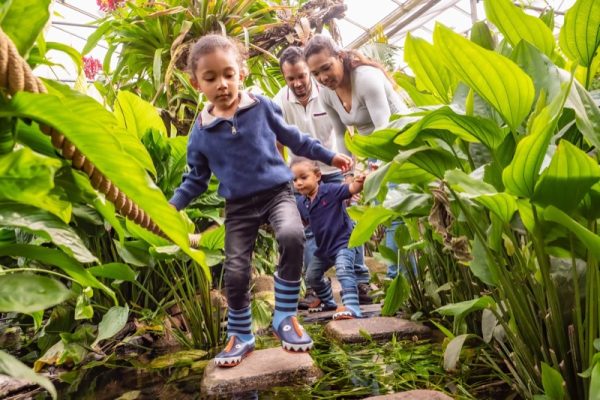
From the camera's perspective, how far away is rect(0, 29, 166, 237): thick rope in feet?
1.49

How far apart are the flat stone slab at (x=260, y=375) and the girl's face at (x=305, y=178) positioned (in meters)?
1.17

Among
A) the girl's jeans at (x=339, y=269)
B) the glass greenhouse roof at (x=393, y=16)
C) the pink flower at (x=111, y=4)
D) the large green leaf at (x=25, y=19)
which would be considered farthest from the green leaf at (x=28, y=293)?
A: the glass greenhouse roof at (x=393, y=16)

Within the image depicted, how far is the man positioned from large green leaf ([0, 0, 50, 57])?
175 centimetres

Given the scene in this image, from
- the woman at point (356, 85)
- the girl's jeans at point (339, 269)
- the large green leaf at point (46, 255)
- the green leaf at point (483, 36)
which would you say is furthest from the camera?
the girl's jeans at point (339, 269)

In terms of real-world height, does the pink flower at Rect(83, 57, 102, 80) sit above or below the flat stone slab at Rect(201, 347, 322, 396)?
above

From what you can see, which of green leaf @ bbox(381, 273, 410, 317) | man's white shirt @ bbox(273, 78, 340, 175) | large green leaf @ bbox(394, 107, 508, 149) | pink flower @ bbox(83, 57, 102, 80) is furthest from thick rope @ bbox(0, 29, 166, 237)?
pink flower @ bbox(83, 57, 102, 80)

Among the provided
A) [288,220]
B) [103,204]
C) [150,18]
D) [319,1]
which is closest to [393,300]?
[288,220]

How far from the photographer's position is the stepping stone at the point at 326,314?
6.49ft

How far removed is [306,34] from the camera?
3.00 m

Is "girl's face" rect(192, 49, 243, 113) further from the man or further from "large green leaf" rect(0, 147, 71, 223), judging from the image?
"large green leaf" rect(0, 147, 71, 223)

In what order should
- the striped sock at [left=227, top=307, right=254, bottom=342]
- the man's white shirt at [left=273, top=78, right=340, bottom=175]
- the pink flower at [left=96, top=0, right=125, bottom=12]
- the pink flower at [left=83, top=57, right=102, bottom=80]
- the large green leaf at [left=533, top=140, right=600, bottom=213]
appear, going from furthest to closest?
the pink flower at [left=83, top=57, right=102, bottom=80] → the pink flower at [left=96, top=0, right=125, bottom=12] → the man's white shirt at [left=273, top=78, right=340, bottom=175] → the striped sock at [left=227, top=307, right=254, bottom=342] → the large green leaf at [left=533, top=140, right=600, bottom=213]

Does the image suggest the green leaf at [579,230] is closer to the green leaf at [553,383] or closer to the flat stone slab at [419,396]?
the green leaf at [553,383]

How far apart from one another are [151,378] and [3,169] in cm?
89

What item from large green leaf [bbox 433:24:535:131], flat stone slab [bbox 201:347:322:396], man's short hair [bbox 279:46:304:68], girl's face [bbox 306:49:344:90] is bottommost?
flat stone slab [bbox 201:347:322:396]
